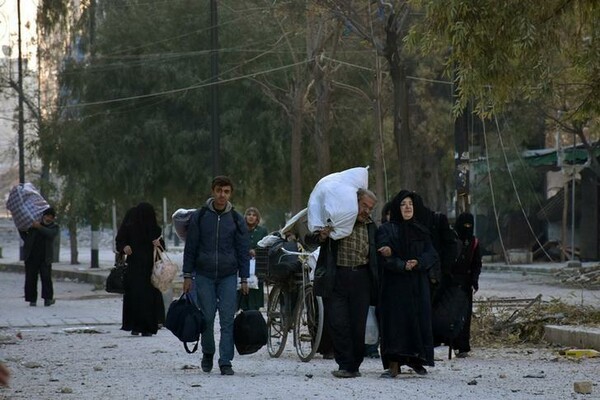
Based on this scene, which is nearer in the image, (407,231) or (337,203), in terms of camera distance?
(407,231)

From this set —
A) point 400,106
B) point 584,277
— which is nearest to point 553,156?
point 584,277

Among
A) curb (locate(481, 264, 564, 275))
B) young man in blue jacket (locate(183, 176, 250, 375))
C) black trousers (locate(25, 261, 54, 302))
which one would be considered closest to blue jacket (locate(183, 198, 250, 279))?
young man in blue jacket (locate(183, 176, 250, 375))

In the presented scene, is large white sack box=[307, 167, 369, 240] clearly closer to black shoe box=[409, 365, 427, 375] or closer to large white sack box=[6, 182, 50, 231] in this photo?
black shoe box=[409, 365, 427, 375]

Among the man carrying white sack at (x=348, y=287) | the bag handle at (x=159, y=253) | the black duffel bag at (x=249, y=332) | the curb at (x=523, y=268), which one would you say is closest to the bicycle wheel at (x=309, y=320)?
the black duffel bag at (x=249, y=332)

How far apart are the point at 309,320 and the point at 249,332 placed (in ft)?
4.21

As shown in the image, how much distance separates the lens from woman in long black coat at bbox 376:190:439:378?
12844mm

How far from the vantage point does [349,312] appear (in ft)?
42.8

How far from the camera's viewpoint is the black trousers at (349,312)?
12.9m

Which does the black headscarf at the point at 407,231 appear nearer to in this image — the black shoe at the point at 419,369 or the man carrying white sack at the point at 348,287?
the man carrying white sack at the point at 348,287

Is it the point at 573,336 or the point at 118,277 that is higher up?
the point at 118,277

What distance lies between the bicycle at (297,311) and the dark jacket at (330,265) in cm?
111

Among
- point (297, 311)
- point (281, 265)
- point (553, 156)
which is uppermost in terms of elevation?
point (553, 156)

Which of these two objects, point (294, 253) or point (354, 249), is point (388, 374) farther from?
point (294, 253)

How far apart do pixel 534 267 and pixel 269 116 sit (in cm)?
876
